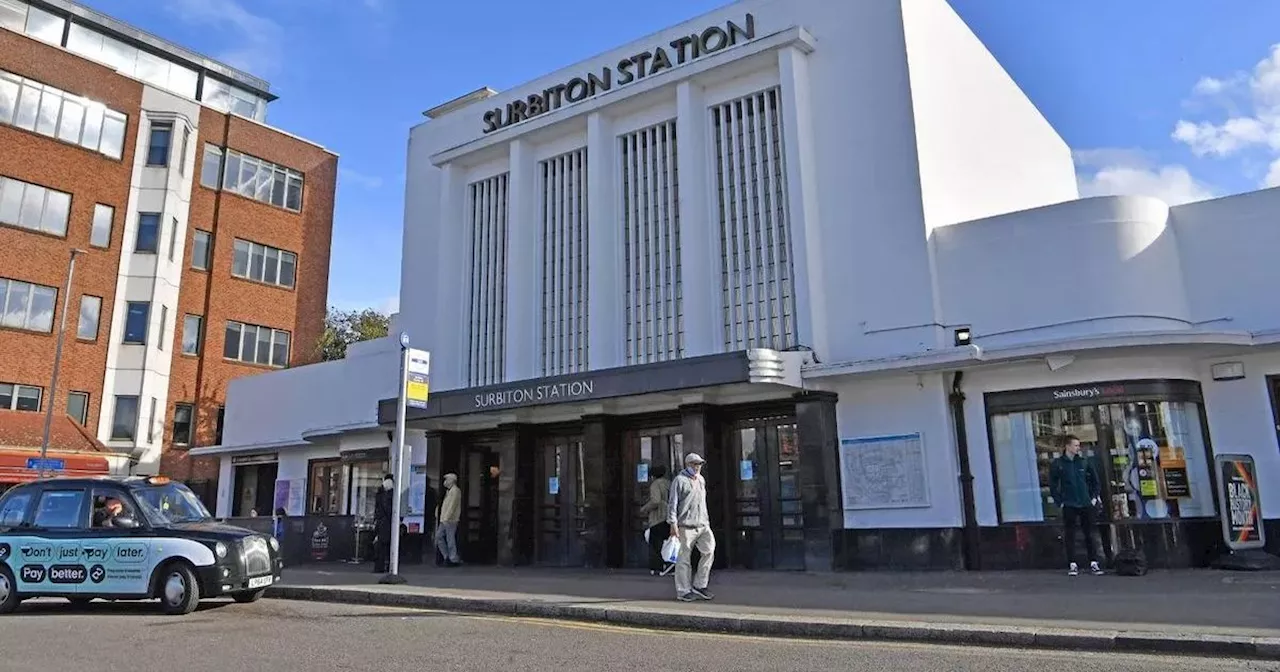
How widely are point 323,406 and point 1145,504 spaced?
18.8 meters

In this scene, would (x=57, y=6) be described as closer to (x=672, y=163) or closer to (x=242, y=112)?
(x=242, y=112)

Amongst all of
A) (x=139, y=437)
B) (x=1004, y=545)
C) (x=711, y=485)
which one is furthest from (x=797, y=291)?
(x=139, y=437)

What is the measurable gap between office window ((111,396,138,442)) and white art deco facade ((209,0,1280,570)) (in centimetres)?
1632

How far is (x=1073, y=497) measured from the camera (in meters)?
12.1

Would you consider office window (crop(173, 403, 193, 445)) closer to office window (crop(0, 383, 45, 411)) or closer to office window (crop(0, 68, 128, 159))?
office window (crop(0, 383, 45, 411))

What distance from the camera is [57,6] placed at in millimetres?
34188

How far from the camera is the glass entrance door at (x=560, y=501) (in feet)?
57.2

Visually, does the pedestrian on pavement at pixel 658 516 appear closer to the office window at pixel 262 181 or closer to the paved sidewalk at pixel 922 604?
the paved sidewalk at pixel 922 604

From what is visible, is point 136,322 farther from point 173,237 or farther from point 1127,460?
point 1127,460

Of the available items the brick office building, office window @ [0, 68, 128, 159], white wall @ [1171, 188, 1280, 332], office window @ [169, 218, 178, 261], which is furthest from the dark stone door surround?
office window @ [0, 68, 128, 159]

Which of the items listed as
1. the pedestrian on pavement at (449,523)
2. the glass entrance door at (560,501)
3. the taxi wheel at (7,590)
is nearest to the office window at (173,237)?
the pedestrian on pavement at (449,523)

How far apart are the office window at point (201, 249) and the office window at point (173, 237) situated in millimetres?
764

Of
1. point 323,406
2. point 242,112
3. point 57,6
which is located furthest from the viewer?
point 242,112

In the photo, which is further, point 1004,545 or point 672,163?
point 672,163
